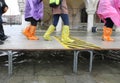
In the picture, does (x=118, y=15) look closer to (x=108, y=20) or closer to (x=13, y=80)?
(x=108, y=20)

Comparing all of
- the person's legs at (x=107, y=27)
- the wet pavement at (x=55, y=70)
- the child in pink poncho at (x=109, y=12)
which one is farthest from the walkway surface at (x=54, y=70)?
the child in pink poncho at (x=109, y=12)

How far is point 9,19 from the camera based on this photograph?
37.4m

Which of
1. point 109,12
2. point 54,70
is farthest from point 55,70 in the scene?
point 109,12

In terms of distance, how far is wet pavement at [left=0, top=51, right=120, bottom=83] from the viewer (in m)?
5.12

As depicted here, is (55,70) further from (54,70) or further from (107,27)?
(107,27)

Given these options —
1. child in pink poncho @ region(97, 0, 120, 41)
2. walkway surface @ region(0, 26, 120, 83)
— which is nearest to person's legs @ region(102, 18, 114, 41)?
child in pink poncho @ region(97, 0, 120, 41)

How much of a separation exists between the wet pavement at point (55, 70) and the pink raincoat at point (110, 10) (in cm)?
104

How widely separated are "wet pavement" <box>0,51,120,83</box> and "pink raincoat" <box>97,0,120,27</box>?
104cm

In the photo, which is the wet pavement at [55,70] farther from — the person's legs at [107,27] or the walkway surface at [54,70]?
the person's legs at [107,27]

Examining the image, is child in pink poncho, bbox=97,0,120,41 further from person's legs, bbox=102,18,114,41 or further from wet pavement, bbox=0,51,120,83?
wet pavement, bbox=0,51,120,83

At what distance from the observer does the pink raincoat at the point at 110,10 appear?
705cm

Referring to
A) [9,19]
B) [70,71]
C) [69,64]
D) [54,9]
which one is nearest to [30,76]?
[70,71]

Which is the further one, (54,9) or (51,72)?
(54,9)

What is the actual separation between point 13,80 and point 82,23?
15604mm
